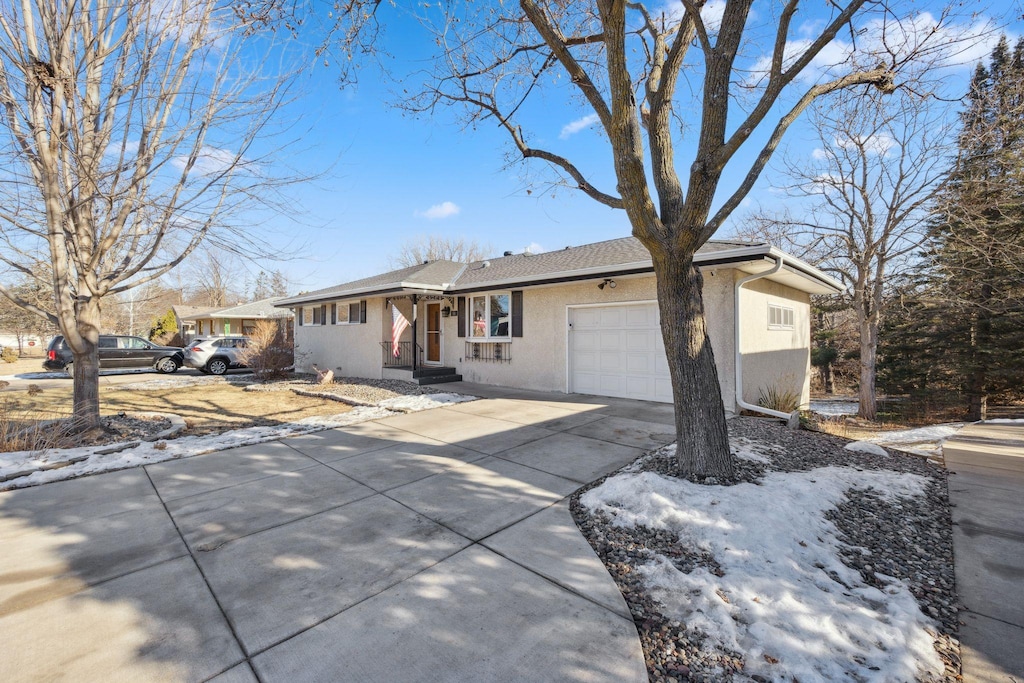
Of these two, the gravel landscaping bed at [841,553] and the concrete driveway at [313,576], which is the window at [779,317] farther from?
the concrete driveway at [313,576]

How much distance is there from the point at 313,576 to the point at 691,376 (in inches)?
137

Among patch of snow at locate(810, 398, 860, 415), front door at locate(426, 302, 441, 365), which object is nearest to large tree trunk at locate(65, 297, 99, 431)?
front door at locate(426, 302, 441, 365)

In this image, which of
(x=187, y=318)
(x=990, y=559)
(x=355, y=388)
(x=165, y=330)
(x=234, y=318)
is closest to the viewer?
(x=990, y=559)

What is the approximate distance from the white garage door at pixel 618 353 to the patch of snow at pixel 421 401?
2591mm

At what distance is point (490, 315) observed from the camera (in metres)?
11.7

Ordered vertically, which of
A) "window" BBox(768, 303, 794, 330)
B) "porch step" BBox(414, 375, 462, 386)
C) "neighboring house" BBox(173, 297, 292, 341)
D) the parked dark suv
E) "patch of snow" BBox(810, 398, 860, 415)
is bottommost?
"patch of snow" BBox(810, 398, 860, 415)

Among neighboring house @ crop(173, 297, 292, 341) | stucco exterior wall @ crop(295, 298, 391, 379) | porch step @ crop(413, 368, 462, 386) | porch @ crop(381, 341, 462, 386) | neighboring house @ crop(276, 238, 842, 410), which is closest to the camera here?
neighboring house @ crop(276, 238, 842, 410)

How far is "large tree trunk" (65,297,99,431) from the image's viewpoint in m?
5.99

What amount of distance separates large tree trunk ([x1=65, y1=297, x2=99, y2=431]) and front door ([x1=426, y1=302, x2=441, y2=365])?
8.58 m

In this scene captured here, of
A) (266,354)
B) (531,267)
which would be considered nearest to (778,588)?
(531,267)

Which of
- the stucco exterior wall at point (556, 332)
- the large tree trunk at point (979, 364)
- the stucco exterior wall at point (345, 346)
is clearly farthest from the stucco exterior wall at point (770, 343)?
the stucco exterior wall at point (345, 346)

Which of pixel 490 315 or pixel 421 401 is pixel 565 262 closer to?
pixel 490 315

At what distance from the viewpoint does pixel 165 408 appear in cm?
891

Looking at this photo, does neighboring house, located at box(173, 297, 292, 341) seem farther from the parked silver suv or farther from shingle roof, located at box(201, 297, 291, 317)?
the parked silver suv
